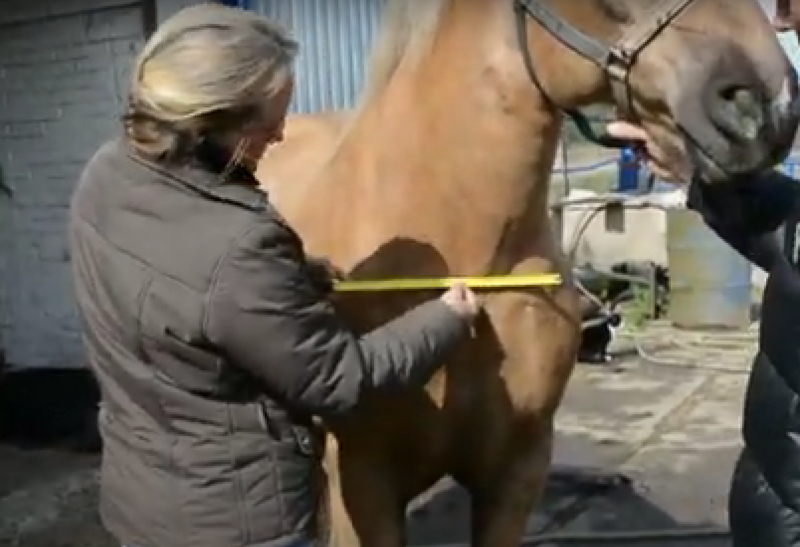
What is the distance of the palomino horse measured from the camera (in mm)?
2021

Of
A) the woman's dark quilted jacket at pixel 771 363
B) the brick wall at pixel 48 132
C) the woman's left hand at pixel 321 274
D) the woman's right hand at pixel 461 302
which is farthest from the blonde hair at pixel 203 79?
the brick wall at pixel 48 132

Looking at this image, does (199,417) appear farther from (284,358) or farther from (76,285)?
(76,285)

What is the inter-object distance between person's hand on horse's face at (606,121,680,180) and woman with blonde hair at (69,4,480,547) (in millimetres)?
424

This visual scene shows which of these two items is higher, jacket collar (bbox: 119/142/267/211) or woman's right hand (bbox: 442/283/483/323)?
jacket collar (bbox: 119/142/267/211)

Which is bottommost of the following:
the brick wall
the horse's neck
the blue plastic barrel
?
the blue plastic barrel

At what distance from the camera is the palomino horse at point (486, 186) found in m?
2.02

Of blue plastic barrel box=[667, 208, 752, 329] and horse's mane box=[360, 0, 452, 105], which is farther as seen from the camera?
blue plastic barrel box=[667, 208, 752, 329]

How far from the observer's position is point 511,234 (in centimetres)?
234

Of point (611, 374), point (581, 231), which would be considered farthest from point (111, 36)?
point (581, 231)

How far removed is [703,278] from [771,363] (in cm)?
543

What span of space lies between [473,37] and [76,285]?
0.76 meters

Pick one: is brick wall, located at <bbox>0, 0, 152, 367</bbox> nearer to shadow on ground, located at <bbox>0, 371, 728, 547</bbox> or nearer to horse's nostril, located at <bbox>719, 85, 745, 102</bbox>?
shadow on ground, located at <bbox>0, 371, 728, 547</bbox>

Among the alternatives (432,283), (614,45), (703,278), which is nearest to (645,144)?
(614,45)

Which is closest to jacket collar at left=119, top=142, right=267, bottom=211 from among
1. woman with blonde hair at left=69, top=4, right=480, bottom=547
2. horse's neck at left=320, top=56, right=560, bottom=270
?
woman with blonde hair at left=69, top=4, right=480, bottom=547
